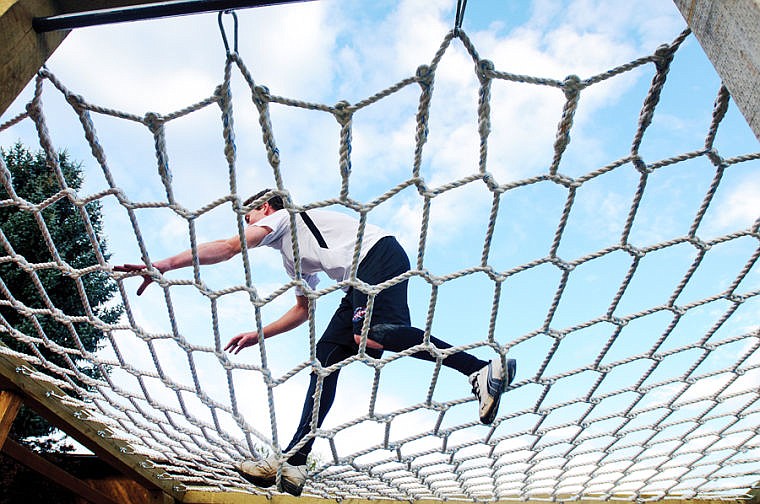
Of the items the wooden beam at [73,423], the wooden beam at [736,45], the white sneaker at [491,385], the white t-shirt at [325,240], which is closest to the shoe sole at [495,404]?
the white sneaker at [491,385]

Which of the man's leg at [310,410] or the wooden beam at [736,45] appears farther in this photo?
the man's leg at [310,410]

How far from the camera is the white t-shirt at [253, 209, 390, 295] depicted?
1575 millimetres

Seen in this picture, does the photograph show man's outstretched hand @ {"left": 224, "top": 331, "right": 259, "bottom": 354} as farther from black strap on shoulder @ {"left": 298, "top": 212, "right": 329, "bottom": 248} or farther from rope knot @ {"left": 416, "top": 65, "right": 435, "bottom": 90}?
rope knot @ {"left": 416, "top": 65, "right": 435, "bottom": 90}

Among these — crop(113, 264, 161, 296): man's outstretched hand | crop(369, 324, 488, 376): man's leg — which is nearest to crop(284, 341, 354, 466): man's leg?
crop(369, 324, 488, 376): man's leg

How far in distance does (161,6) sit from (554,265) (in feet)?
2.88

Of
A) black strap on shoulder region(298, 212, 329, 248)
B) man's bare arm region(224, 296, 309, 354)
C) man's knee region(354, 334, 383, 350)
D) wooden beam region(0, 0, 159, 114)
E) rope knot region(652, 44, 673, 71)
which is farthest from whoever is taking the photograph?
man's bare arm region(224, 296, 309, 354)

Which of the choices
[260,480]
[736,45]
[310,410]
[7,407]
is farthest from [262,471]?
[736,45]

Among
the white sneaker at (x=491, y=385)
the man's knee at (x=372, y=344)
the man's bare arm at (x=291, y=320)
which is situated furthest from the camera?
the man's bare arm at (x=291, y=320)

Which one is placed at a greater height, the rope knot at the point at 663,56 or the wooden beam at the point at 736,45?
the rope knot at the point at 663,56

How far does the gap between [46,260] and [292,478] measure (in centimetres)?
341

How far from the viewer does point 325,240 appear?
1642mm

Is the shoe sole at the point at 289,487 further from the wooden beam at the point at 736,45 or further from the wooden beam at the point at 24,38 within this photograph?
the wooden beam at the point at 736,45

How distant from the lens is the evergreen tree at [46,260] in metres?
3.89

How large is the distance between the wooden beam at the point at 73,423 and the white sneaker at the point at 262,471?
2.14 feet
